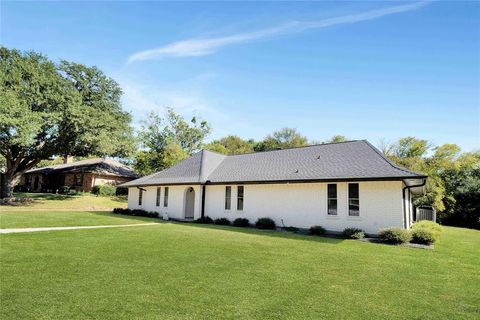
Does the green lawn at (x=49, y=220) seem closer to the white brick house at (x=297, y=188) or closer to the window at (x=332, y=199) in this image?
the white brick house at (x=297, y=188)

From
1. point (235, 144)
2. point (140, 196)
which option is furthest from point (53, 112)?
point (235, 144)

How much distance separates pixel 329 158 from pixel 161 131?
34.3 metres

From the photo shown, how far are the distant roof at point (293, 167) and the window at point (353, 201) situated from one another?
867mm

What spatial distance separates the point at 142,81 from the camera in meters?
16.8

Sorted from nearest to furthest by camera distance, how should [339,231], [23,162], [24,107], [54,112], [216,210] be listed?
1. [339,231]
2. [216,210]
3. [24,107]
4. [54,112]
5. [23,162]

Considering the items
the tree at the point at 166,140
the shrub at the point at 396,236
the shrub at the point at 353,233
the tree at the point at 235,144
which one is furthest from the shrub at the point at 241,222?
the tree at the point at 235,144

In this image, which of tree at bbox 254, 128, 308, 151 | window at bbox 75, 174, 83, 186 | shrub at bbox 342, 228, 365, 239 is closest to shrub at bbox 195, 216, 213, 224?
shrub at bbox 342, 228, 365, 239

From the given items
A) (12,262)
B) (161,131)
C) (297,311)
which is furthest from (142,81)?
(161,131)

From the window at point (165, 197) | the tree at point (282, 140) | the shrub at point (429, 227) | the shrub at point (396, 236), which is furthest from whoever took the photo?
the tree at point (282, 140)

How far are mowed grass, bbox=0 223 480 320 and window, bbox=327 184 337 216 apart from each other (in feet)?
17.2

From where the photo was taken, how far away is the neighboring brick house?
3981 cm

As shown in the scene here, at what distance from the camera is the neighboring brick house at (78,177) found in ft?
131

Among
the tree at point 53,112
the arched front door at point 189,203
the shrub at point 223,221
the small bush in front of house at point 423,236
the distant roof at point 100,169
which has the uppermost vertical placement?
the tree at point 53,112

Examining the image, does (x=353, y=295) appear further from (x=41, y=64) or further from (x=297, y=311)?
(x=41, y=64)
